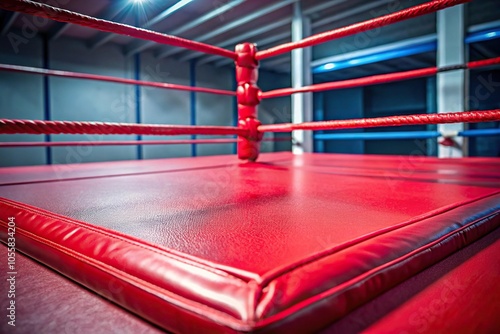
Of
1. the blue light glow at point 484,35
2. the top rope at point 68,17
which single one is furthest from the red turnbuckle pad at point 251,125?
the blue light glow at point 484,35

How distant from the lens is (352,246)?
18.4 inches

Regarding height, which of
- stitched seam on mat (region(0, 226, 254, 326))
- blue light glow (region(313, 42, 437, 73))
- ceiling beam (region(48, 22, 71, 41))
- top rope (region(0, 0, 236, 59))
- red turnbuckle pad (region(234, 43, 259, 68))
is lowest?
stitched seam on mat (region(0, 226, 254, 326))

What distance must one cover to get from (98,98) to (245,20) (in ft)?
10.1

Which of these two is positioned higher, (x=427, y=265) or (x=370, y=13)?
(x=370, y=13)

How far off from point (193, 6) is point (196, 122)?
3211 millimetres

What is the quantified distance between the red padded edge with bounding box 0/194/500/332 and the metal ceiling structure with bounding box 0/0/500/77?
2873mm

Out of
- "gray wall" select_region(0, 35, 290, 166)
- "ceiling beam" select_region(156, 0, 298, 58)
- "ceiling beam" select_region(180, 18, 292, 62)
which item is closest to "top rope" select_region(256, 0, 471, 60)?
"ceiling beam" select_region(156, 0, 298, 58)

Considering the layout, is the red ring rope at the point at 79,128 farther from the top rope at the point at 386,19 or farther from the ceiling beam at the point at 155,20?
the ceiling beam at the point at 155,20

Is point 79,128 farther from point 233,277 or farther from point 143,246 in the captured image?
point 233,277

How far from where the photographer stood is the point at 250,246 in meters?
0.50

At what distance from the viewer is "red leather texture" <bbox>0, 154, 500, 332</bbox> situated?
371 mm

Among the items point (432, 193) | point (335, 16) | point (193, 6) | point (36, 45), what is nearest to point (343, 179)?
point (432, 193)

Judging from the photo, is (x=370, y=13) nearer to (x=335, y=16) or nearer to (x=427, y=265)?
(x=335, y=16)

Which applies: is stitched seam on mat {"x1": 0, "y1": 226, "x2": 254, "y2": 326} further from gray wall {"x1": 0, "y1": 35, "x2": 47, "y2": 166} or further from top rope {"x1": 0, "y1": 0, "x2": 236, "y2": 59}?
gray wall {"x1": 0, "y1": 35, "x2": 47, "y2": 166}
